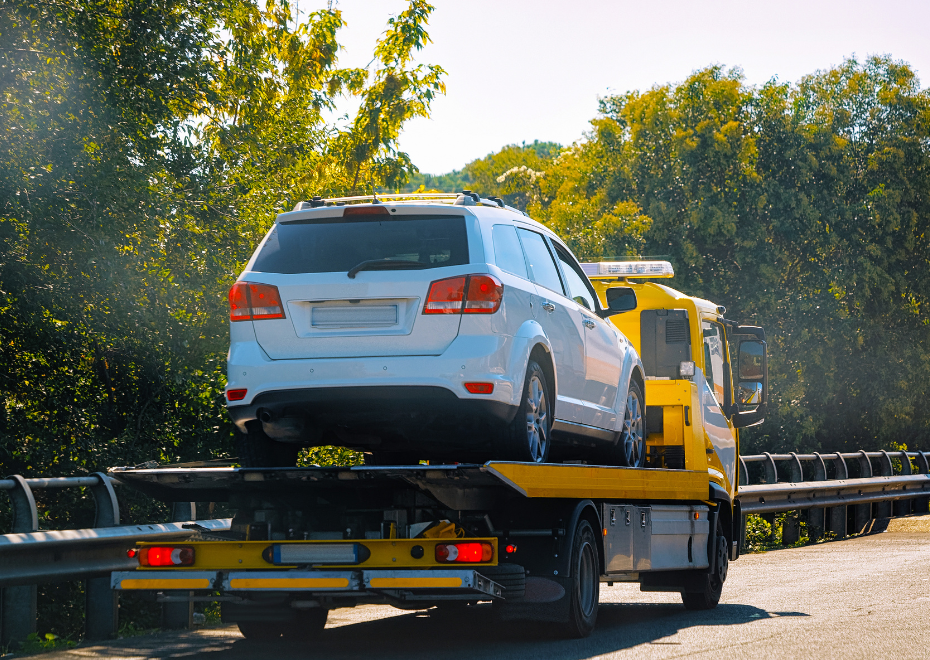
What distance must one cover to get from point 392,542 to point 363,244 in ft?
5.72

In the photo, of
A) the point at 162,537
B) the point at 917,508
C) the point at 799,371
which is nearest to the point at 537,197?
the point at 799,371

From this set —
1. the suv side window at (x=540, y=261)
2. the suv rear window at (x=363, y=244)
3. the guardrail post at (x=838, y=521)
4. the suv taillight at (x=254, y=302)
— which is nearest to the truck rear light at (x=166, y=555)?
the suv taillight at (x=254, y=302)

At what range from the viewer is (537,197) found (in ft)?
231

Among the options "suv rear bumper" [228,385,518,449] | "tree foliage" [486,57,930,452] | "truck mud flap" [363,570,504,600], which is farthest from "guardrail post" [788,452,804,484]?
"tree foliage" [486,57,930,452]

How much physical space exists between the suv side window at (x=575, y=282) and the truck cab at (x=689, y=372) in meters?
1.18

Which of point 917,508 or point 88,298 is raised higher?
point 88,298

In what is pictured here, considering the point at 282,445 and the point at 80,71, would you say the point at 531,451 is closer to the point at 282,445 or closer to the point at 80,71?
the point at 282,445

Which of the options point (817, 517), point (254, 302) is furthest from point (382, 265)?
point (817, 517)

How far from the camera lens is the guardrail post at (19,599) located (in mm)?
7438

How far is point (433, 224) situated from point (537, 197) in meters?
63.6

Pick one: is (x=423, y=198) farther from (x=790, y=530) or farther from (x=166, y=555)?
(x=790, y=530)

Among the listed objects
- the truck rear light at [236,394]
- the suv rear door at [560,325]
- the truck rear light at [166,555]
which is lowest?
the truck rear light at [166,555]

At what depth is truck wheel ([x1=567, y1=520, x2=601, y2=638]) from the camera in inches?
301

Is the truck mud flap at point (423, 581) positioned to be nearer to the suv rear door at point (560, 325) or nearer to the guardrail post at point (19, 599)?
the suv rear door at point (560, 325)
